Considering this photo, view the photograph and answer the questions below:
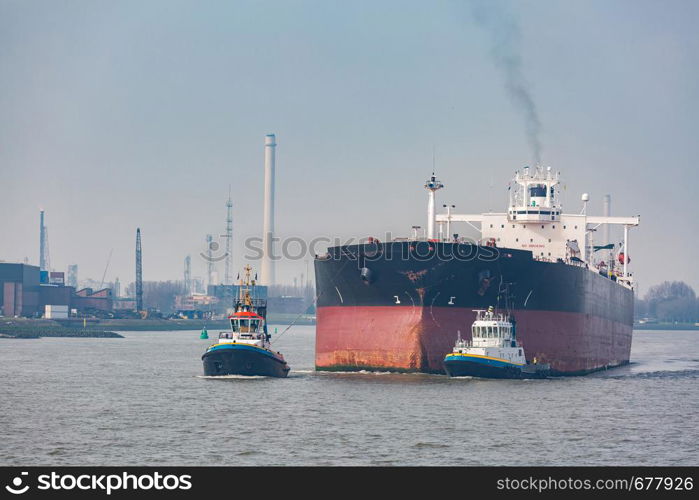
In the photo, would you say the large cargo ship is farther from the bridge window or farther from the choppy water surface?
the bridge window

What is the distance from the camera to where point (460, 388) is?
44125mm

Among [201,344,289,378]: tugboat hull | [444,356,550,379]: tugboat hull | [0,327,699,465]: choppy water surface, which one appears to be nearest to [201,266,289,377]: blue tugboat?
[201,344,289,378]: tugboat hull

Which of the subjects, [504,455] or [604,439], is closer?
[504,455]

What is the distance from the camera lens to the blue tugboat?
48.1m

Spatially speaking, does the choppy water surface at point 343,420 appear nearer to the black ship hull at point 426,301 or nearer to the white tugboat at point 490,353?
the white tugboat at point 490,353

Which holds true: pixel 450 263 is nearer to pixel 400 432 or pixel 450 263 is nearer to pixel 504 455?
pixel 400 432

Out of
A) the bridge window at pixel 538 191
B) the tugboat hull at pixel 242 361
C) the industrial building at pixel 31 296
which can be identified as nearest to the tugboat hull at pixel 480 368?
the tugboat hull at pixel 242 361

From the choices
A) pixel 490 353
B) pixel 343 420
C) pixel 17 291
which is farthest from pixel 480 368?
pixel 17 291

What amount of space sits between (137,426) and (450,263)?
18.9m

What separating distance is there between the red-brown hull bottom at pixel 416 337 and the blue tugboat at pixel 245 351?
11.3ft

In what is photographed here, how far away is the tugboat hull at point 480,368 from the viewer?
4694cm

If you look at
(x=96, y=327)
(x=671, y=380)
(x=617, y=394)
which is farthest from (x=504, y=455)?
(x=96, y=327)

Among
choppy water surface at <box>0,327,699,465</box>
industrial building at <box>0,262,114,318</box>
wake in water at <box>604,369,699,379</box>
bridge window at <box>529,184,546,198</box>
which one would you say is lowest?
choppy water surface at <box>0,327,699,465</box>

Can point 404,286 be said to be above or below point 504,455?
above
